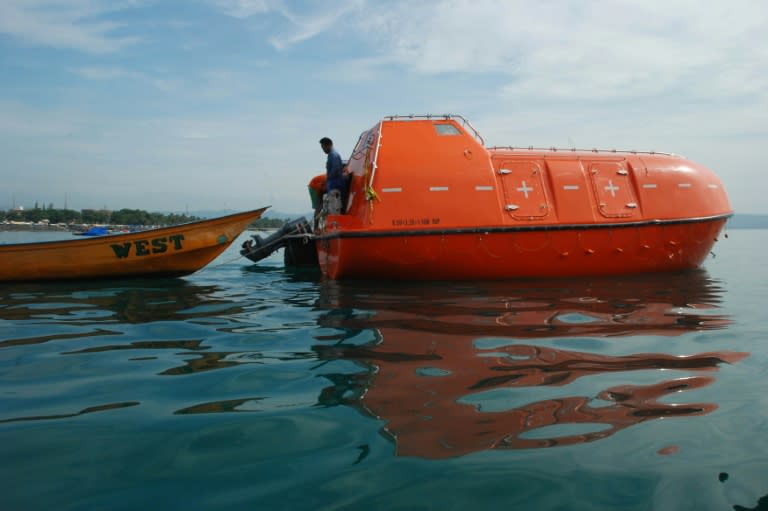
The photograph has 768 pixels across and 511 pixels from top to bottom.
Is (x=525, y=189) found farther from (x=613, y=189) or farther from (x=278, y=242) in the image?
(x=278, y=242)

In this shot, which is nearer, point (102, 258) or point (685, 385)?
point (685, 385)

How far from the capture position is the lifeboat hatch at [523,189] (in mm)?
7461

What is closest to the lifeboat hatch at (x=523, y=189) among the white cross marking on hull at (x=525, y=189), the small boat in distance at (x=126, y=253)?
the white cross marking on hull at (x=525, y=189)

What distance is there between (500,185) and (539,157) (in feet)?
3.51

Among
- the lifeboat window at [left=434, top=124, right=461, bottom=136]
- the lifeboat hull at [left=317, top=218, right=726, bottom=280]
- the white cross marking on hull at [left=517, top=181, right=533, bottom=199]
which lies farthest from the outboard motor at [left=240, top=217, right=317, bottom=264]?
the white cross marking on hull at [left=517, top=181, right=533, bottom=199]

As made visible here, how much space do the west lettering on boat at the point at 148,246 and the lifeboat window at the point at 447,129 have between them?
4.57 meters

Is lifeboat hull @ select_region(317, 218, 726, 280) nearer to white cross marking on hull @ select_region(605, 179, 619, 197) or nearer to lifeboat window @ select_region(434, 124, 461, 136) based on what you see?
white cross marking on hull @ select_region(605, 179, 619, 197)

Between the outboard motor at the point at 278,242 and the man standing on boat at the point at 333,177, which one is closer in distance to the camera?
the man standing on boat at the point at 333,177

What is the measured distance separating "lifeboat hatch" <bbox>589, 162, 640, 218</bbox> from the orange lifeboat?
0.02m

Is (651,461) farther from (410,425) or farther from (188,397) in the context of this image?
(188,397)

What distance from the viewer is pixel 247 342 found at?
150 inches

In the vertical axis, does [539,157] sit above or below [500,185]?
above

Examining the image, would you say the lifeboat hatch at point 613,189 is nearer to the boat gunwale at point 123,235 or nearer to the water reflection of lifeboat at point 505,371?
the water reflection of lifeboat at point 505,371

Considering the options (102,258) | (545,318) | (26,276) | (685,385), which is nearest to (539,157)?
(545,318)
